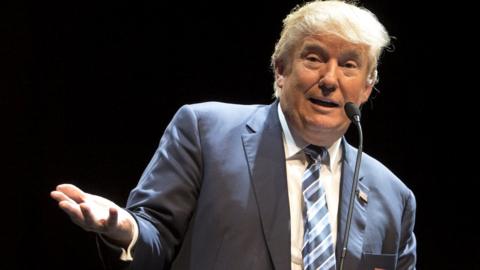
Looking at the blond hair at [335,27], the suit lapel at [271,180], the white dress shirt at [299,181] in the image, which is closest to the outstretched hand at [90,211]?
the suit lapel at [271,180]

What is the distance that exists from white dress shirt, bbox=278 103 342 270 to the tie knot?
0.7 inches

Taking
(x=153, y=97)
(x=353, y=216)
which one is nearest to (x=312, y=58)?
(x=353, y=216)

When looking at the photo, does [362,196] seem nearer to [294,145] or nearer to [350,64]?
[294,145]

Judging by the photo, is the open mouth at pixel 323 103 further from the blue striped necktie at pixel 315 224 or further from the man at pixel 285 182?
the blue striped necktie at pixel 315 224

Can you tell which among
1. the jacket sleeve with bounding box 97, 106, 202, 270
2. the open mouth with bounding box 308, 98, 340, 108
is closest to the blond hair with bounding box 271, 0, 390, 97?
the open mouth with bounding box 308, 98, 340, 108

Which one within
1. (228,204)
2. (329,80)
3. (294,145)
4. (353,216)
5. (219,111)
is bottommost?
(353,216)

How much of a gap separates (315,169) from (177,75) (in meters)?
1.42

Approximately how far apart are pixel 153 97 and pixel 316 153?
1.36m

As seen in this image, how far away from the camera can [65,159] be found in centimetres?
326

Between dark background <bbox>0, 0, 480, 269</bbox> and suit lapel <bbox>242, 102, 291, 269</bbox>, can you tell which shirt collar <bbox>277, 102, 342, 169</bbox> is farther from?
dark background <bbox>0, 0, 480, 269</bbox>

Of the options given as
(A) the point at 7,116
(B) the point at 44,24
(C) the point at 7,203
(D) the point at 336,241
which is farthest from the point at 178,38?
(D) the point at 336,241

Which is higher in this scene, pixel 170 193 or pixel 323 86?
pixel 323 86

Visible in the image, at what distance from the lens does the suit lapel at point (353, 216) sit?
216 cm

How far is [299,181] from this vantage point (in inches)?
87.1
